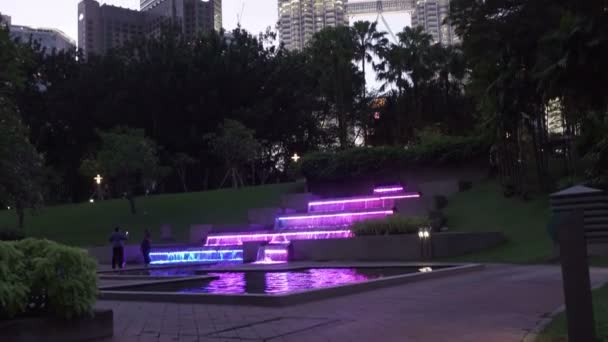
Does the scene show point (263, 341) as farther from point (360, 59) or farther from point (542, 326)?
point (360, 59)

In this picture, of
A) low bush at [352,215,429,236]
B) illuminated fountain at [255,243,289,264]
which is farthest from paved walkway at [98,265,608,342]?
illuminated fountain at [255,243,289,264]

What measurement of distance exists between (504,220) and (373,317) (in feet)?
58.8

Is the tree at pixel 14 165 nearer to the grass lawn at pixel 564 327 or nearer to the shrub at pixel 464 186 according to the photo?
the shrub at pixel 464 186

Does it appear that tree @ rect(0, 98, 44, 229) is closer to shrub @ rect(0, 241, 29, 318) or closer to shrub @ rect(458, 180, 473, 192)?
shrub @ rect(458, 180, 473, 192)

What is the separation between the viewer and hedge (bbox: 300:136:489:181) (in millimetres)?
34000

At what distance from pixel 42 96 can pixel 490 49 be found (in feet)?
136

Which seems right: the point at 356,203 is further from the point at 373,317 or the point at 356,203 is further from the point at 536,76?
the point at 373,317

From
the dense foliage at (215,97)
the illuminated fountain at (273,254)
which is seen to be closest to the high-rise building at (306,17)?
the dense foliage at (215,97)

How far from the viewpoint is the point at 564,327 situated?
25.5ft

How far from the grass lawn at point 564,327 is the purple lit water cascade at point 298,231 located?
1681cm

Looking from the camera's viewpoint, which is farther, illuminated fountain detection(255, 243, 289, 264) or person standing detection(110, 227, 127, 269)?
illuminated fountain detection(255, 243, 289, 264)

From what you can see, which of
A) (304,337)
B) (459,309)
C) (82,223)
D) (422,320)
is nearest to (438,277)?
(459,309)

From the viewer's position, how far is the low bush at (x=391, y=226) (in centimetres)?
2373

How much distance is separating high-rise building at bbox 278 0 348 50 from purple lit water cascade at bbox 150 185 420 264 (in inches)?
3430
